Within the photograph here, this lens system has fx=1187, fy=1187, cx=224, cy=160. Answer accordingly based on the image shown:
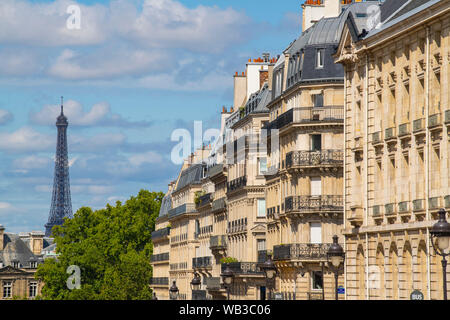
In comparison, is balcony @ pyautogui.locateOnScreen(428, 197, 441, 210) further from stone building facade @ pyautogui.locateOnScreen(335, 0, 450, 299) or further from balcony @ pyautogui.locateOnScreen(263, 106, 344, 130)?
balcony @ pyautogui.locateOnScreen(263, 106, 344, 130)

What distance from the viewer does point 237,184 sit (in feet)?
265

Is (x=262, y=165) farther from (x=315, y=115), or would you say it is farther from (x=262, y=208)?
(x=315, y=115)

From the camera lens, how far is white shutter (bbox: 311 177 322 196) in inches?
2443

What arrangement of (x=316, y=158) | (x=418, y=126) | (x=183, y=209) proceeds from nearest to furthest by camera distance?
(x=418, y=126) < (x=316, y=158) < (x=183, y=209)

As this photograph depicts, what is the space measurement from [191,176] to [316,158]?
52448 mm

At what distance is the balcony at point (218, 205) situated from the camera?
87.8 metres

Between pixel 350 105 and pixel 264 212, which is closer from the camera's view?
pixel 350 105

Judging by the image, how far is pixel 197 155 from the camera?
12025 centimetres

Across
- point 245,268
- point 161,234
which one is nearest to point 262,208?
point 245,268

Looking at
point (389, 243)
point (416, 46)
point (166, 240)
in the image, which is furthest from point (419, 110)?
point (166, 240)

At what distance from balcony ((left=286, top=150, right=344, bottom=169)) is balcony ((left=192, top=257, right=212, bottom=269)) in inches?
1224

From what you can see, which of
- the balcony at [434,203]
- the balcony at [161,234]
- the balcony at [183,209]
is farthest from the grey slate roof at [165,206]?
the balcony at [434,203]
